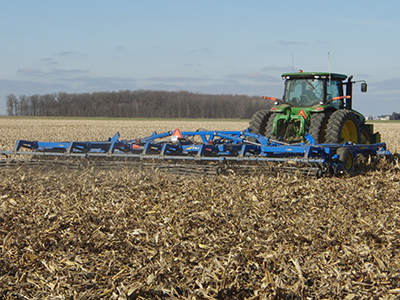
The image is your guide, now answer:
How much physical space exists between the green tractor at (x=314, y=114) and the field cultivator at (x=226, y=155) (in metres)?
0.53

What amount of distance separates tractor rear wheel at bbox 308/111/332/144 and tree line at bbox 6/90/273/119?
64135 mm

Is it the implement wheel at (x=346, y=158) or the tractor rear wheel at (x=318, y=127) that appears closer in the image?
the implement wheel at (x=346, y=158)

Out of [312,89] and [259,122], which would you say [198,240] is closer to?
[259,122]

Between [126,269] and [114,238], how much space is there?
2.25 ft

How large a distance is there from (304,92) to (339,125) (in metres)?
1.40

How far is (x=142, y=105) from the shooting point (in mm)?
80938

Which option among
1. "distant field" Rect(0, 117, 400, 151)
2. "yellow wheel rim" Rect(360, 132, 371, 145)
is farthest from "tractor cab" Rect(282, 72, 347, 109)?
"distant field" Rect(0, 117, 400, 151)

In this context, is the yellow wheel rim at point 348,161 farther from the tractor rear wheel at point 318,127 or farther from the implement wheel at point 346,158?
the tractor rear wheel at point 318,127

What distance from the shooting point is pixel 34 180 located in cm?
690

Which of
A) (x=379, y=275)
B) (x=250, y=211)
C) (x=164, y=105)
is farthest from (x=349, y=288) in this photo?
(x=164, y=105)

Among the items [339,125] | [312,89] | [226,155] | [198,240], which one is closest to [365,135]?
[312,89]

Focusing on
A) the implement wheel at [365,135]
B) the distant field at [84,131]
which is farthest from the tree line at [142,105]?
the implement wheel at [365,135]

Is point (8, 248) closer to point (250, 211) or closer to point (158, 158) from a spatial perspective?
point (250, 211)

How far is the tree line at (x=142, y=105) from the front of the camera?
253 feet
